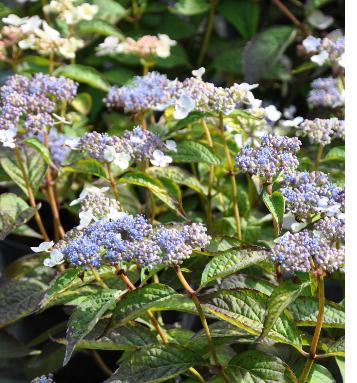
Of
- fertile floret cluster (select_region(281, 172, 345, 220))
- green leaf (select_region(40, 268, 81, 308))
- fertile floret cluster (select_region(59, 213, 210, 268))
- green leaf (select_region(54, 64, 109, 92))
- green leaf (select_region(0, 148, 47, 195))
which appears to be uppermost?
fertile floret cluster (select_region(281, 172, 345, 220))

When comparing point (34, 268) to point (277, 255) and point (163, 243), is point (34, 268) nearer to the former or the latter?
point (163, 243)

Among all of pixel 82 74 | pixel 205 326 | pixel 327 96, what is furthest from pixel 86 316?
pixel 82 74

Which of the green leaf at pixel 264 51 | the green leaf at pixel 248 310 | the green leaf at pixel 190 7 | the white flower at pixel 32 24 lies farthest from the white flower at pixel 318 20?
the green leaf at pixel 248 310

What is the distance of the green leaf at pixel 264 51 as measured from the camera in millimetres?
2359

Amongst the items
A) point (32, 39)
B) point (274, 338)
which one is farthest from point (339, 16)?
point (274, 338)

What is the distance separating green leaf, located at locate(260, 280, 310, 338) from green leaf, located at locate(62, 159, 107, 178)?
0.52m

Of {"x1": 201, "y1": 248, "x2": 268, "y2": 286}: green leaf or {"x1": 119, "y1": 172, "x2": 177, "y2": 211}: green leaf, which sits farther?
{"x1": 119, "y1": 172, "x2": 177, "y2": 211}: green leaf

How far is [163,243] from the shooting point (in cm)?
127

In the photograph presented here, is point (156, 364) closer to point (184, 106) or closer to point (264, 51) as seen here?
point (184, 106)

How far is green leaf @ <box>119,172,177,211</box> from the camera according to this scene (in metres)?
1.59

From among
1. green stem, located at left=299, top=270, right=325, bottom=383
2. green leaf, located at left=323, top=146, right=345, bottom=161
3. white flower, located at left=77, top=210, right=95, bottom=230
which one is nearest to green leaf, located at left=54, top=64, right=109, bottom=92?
green leaf, located at left=323, top=146, right=345, bottom=161

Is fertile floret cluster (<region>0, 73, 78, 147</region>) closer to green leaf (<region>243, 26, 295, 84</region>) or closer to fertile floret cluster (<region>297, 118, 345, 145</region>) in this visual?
fertile floret cluster (<region>297, 118, 345, 145</region>)

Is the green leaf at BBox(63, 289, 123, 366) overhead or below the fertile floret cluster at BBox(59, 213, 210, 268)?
below

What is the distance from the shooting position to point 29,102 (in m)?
1.65
